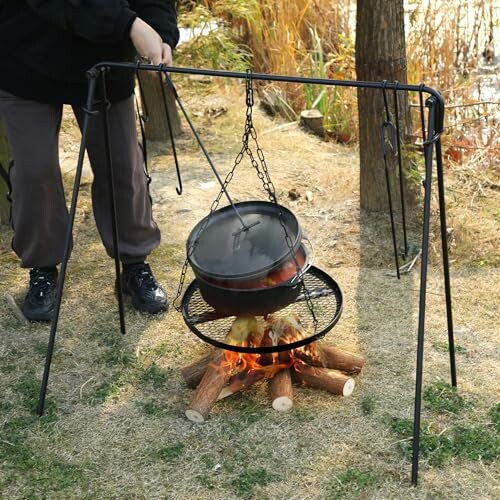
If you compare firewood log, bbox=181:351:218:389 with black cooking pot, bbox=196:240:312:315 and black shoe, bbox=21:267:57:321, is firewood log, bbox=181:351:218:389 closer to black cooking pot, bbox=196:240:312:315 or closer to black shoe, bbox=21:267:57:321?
black cooking pot, bbox=196:240:312:315

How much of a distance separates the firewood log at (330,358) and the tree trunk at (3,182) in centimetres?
233

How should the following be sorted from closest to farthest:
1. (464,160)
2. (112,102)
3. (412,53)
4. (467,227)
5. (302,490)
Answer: (302,490) → (112,102) → (467,227) → (464,160) → (412,53)

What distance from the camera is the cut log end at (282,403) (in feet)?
10.7

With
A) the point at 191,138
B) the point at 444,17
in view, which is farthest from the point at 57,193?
the point at 444,17

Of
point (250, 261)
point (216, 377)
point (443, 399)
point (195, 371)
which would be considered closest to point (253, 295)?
point (250, 261)

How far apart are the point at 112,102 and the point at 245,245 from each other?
980mm

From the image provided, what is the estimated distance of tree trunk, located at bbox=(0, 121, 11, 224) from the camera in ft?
16.0

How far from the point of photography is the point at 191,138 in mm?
6363

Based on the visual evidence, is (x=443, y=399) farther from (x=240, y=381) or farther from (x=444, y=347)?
(x=240, y=381)

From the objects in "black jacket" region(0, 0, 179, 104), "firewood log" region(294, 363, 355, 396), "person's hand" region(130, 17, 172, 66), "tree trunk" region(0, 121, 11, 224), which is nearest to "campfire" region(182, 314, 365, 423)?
"firewood log" region(294, 363, 355, 396)

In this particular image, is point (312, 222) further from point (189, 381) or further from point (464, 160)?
point (189, 381)

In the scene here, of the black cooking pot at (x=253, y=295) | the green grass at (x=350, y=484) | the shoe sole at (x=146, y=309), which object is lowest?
the green grass at (x=350, y=484)

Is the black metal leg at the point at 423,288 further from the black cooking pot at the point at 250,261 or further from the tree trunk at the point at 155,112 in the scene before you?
the tree trunk at the point at 155,112

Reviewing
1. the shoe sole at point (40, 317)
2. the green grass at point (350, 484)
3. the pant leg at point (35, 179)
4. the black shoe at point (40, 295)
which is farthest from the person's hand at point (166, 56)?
the green grass at point (350, 484)
